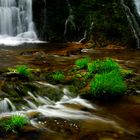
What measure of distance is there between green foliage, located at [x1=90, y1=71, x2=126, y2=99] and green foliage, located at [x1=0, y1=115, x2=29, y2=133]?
95.9 inches

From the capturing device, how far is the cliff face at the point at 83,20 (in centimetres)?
2123

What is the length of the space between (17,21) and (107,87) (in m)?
14.0

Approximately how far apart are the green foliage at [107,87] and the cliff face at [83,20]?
1102 centimetres

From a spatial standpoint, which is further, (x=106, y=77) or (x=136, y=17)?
(x=136, y=17)

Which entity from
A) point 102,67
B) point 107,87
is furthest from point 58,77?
point 107,87

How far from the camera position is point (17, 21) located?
22750mm

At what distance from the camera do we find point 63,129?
25.9ft

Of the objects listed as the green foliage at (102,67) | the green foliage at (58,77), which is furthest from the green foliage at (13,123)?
the green foliage at (102,67)

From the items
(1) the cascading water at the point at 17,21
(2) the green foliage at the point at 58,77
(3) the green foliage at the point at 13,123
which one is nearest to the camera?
(3) the green foliage at the point at 13,123

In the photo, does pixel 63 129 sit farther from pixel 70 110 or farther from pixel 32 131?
pixel 70 110

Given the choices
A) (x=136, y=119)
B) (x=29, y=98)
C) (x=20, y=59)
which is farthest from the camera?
(x=20, y=59)

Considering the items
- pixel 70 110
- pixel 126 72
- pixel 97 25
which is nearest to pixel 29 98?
pixel 70 110

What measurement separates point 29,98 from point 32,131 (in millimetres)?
1759

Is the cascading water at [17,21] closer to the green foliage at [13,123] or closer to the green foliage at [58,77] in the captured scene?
the green foliage at [58,77]
